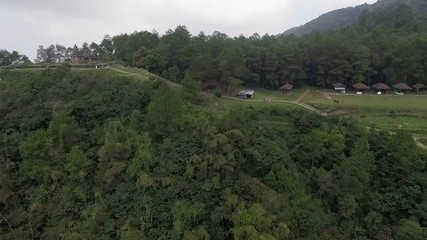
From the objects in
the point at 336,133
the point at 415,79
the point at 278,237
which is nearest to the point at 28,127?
the point at 278,237

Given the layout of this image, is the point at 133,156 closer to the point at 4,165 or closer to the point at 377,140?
the point at 4,165

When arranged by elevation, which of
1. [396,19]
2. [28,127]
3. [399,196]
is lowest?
[399,196]

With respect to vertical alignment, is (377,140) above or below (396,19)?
below

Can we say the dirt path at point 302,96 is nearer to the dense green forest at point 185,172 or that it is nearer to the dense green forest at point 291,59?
the dense green forest at point 291,59

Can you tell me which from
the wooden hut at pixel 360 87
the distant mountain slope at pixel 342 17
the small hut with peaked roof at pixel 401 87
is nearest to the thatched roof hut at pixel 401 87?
the small hut with peaked roof at pixel 401 87

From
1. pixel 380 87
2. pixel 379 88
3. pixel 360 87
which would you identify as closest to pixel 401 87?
pixel 380 87

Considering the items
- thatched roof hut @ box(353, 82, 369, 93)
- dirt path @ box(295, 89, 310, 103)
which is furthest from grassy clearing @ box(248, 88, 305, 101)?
thatched roof hut @ box(353, 82, 369, 93)

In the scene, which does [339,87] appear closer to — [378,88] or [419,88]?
[378,88]

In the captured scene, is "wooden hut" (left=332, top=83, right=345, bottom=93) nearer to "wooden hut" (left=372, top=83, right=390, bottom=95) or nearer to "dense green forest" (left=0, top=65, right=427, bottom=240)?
"wooden hut" (left=372, top=83, right=390, bottom=95)
